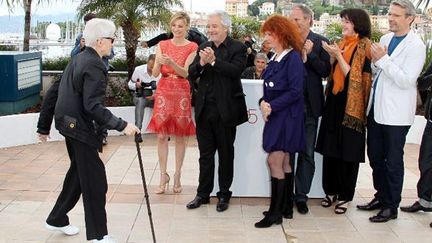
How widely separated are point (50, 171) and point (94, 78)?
10.1 feet

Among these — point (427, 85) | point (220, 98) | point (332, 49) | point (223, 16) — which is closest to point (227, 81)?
point (220, 98)

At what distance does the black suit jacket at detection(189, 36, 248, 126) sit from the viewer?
530cm

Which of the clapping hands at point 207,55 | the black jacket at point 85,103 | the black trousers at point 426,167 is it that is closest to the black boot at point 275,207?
the clapping hands at point 207,55

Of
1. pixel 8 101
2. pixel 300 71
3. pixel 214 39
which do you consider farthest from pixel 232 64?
pixel 8 101

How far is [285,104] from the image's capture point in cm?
491

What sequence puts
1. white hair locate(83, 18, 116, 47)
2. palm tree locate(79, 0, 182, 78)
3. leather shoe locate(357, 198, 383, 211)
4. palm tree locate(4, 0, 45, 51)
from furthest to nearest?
palm tree locate(79, 0, 182, 78) < palm tree locate(4, 0, 45, 51) < leather shoe locate(357, 198, 383, 211) < white hair locate(83, 18, 116, 47)

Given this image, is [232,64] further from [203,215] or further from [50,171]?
[50,171]

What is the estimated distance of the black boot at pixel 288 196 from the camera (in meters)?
5.18

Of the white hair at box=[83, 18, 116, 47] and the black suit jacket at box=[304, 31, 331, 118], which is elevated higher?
the white hair at box=[83, 18, 116, 47]

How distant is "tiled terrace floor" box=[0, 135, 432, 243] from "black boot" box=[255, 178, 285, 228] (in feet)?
0.23

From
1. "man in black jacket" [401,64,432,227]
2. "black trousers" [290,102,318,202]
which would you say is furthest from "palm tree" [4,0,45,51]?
"man in black jacket" [401,64,432,227]

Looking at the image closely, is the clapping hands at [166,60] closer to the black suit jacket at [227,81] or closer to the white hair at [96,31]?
the black suit jacket at [227,81]

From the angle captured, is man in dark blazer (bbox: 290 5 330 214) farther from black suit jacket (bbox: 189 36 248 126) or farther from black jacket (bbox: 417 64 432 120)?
black jacket (bbox: 417 64 432 120)

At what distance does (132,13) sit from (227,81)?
5271 millimetres
